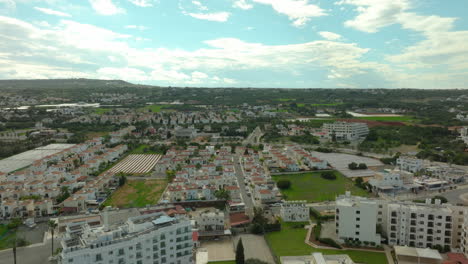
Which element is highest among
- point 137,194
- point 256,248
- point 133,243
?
point 133,243

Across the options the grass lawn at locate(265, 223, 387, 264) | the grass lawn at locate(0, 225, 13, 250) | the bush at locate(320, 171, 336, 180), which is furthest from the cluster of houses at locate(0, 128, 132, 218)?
the bush at locate(320, 171, 336, 180)

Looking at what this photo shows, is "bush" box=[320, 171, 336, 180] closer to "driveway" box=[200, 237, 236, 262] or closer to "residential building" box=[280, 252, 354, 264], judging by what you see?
"residential building" box=[280, 252, 354, 264]

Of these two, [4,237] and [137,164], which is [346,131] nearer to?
[137,164]

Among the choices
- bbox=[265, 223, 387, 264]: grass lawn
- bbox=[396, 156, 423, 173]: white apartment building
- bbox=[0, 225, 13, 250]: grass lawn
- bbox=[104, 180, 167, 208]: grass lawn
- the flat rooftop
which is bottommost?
bbox=[0, 225, 13, 250]: grass lawn

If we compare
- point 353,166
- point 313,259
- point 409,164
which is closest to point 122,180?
point 313,259

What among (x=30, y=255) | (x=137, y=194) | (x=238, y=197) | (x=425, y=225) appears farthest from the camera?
(x=137, y=194)

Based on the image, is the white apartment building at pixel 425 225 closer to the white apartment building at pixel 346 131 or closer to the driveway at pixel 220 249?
the driveway at pixel 220 249

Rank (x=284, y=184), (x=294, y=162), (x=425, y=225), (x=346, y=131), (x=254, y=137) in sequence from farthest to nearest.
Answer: (x=346, y=131) → (x=254, y=137) → (x=294, y=162) → (x=284, y=184) → (x=425, y=225)

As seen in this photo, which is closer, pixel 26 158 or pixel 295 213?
pixel 295 213

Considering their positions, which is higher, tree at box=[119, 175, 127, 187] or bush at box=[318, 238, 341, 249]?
tree at box=[119, 175, 127, 187]
